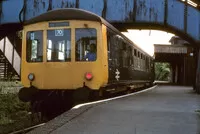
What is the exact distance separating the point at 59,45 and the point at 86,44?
31.1 inches

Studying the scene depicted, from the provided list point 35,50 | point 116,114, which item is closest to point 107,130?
point 116,114

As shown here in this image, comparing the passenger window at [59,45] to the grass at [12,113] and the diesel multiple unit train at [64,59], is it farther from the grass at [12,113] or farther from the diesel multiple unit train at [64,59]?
the grass at [12,113]

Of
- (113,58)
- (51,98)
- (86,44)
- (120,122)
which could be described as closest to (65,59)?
(86,44)

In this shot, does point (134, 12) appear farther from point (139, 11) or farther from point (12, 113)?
point (12, 113)

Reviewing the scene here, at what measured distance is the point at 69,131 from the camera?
6098 mm

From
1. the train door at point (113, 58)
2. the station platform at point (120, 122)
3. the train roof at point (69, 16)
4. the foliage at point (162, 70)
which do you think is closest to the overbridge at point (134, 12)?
the train door at point (113, 58)

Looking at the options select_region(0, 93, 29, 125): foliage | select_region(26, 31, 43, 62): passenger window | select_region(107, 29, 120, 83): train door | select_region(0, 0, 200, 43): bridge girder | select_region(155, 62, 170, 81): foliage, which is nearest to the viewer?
select_region(26, 31, 43, 62): passenger window

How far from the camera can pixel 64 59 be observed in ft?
34.3

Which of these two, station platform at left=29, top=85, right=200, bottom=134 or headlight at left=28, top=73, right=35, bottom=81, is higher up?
headlight at left=28, top=73, right=35, bottom=81

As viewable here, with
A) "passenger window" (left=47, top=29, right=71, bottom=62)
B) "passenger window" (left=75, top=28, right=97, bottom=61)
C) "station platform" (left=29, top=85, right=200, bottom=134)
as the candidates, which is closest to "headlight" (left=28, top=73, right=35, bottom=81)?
"passenger window" (left=47, top=29, right=71, bottom=62)

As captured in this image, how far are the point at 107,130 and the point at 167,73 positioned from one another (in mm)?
70074

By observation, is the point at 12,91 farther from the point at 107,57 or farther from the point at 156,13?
the point at 156,13

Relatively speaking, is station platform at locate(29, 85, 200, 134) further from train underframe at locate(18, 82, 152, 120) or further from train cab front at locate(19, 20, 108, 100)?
train underframe at locate(18, 82, 152, 120)

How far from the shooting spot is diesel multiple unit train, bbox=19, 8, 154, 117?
10219mm
